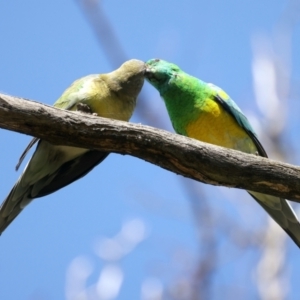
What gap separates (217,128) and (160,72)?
765 millimetres

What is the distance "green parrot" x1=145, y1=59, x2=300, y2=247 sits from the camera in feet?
18.4

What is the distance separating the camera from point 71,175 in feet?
18.4

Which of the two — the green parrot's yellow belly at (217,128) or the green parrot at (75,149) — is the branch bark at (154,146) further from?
the green parrot's yellow belly at (217,128)

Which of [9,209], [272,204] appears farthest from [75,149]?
[272,204]

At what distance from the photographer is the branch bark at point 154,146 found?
159 inches

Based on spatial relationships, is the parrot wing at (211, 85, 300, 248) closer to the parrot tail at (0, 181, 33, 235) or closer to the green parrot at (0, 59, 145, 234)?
Answer: the green parrot at (0, 59, 145, 234)

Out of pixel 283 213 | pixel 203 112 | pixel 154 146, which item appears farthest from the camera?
pixel 203 112

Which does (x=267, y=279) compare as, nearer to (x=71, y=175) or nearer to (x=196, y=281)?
(x=196, y=281)

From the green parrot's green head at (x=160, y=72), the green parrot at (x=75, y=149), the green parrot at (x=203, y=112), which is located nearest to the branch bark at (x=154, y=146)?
the green parrot at (x=75, y=149)

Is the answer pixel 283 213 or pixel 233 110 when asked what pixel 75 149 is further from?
pixel 283 213

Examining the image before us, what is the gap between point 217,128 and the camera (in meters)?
5.62

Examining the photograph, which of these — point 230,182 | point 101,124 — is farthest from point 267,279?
point 101,124

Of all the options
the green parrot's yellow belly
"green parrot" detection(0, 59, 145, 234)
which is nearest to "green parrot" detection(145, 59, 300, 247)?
the green parrot's yellow belly

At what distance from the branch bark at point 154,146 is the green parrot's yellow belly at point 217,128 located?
4.50 feet
